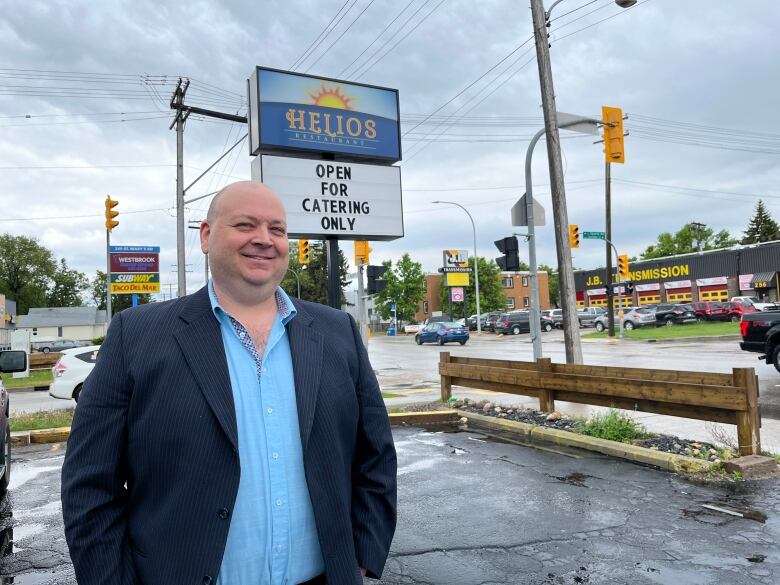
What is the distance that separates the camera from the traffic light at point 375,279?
1345cm

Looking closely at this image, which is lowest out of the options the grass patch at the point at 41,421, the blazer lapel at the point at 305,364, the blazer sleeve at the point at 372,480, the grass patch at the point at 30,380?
the grass patch at the point at 30,380

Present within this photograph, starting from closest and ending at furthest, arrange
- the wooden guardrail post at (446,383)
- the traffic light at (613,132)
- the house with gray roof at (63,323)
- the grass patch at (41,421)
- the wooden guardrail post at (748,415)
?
the wooden guardrail post at (748,415) < the grass patch at (41,421) < the wooden guardrail post at (446,383) < the traffic light at (613,132) < the house with gray roof at (63,323)

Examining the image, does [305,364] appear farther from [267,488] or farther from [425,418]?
[425,418]

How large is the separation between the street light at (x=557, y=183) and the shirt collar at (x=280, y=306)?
9.99 metres

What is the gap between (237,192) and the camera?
2123 mm

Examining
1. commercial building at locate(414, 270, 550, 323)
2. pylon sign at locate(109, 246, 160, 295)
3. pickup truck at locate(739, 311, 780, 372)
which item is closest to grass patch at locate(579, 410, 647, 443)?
pickup truck at locate(739, 311, 780, 372)

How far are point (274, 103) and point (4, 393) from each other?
4.80m

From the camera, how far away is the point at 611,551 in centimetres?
434

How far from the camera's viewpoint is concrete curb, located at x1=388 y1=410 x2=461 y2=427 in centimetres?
1016

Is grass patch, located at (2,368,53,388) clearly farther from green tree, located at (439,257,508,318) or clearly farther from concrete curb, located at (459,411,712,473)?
green tree, located at (439,257,508,318)

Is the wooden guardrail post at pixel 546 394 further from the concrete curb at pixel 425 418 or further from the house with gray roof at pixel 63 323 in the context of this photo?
the house with gray roof at pixel 63 323

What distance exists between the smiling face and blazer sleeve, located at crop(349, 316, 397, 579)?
18.4 inches

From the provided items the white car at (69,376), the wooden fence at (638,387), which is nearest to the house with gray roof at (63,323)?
the white car at (69,376)

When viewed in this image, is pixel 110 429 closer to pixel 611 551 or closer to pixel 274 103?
pixel 611 551
